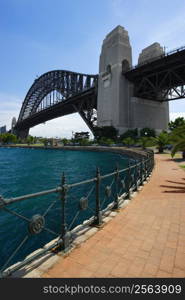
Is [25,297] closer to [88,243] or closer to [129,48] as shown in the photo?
[88,243]

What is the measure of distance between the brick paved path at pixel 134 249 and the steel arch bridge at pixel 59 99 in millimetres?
81073

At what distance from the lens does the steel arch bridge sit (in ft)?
298

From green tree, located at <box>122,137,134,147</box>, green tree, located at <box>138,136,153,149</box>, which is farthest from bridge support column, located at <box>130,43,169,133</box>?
green tree, located at <box>138,136,153,149</box>

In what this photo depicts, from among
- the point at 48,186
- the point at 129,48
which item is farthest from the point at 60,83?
the point at 48,186

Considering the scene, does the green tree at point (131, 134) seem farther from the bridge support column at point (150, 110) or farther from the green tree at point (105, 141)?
the green tree at point (105, 141)

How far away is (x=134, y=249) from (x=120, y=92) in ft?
218

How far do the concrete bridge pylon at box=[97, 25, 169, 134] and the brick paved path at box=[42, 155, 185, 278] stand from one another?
61.7 meters

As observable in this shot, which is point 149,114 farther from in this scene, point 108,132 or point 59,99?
point 59,99

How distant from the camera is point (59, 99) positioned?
113000 mm

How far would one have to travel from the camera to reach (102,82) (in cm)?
7281

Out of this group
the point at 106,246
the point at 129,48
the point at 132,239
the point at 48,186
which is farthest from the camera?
the point at 129,48

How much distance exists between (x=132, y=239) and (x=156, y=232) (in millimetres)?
749

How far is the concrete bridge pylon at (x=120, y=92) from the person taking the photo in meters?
65.9

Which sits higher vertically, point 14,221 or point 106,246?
point 106,246
